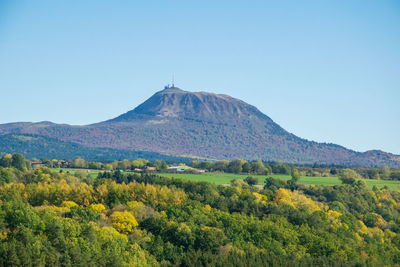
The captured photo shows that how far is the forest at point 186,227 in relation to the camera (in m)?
77.0

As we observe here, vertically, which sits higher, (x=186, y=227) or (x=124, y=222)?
(x=124, y=222)

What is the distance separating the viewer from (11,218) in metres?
82.5

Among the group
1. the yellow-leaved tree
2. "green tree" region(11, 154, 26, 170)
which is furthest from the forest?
"green tree" region(11, 154, 26, 170)

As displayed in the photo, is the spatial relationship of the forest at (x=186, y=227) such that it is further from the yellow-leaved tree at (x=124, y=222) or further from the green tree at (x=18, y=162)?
the green tree at (x=18, y=162)

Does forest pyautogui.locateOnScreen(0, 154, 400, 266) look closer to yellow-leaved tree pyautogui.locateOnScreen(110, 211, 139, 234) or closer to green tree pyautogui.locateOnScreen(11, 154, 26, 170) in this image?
yellow-leaved tree pyautogui.locateOnScreen(110, 211, 139, 234)

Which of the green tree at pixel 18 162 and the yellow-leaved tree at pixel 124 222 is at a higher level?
the green tree at pixel 18 162

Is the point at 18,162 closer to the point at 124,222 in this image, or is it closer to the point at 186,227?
the point at 124,222

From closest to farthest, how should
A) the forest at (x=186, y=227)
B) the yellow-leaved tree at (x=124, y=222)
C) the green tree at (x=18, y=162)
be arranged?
the forest at (x=186, y=227), the yellow-leaved tree at (x=124, y=222), the green tree at (x=18, y=162)

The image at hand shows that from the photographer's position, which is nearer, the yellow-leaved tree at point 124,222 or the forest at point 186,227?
the forest at point 186,227

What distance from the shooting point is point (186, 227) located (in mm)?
92938

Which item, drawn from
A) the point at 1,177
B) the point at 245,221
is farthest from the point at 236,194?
the point at 1,177

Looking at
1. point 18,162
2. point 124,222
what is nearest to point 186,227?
point 124,222

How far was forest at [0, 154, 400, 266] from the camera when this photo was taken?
77.0 meters

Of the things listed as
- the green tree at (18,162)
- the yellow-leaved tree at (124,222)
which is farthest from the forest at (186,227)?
the green tree at (18,162)
